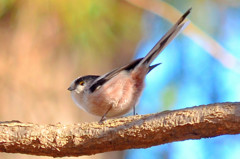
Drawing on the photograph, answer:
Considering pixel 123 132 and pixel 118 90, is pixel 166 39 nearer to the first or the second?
pixel 118 90

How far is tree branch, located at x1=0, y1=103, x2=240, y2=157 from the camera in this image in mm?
2430

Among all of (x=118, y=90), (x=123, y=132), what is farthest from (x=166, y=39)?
(x=123, y=132)

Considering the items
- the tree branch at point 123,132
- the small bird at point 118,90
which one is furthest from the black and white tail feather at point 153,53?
the tree branch at point 123,132

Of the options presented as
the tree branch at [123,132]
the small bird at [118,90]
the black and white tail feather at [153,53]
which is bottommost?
the tree branch at [123,132]

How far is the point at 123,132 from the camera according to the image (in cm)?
262

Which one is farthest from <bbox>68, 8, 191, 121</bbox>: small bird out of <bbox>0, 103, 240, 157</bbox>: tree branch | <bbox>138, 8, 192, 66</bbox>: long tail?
<bbox>0, 103, 240, 157</bbox>: tree branch

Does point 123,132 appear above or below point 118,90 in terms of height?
below

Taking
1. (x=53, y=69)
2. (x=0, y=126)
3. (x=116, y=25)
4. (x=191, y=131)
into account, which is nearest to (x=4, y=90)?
(x=53, y=69)

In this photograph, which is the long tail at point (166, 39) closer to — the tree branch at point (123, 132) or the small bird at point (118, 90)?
the small bird at point (118, 90)

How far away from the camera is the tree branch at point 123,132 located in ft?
7.97

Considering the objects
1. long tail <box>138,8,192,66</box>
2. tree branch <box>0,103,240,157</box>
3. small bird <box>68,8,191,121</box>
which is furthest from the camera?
small bird <box>68,8,191,121</box>

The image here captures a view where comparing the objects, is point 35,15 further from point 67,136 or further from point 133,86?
point 67,136

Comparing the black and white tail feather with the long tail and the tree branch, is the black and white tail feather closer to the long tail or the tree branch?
the long tail

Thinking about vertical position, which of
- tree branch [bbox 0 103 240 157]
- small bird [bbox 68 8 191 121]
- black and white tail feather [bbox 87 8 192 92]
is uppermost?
black and white tail feather [bbox 87 8 192 92]
